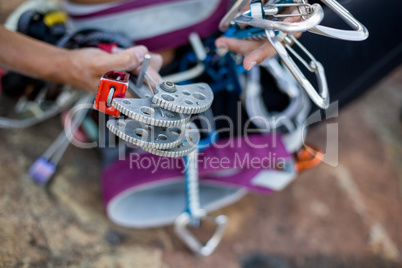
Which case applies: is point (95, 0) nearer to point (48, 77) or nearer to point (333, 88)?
point (48, 77)

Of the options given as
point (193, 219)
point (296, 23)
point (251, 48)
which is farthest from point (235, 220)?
point (296, 23)

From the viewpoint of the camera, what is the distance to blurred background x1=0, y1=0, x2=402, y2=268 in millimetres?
693

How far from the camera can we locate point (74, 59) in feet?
1.83

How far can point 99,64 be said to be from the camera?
525 millimetres

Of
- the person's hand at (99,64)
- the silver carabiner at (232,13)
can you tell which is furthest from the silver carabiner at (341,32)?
the person's hand at (99,64)

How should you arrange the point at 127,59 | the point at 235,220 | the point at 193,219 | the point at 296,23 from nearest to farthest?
the point at 296,23, the point at 127,59, the point at 193,219, the point at 235,220

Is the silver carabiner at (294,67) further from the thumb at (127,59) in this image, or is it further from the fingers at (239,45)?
the thumb at (127,59)

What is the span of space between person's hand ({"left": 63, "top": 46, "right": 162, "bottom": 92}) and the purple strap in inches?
8.0

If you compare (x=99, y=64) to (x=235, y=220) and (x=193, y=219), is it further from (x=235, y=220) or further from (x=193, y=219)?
(x=235, y=220)

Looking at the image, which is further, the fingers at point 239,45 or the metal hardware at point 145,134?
the fingers at point 239,45

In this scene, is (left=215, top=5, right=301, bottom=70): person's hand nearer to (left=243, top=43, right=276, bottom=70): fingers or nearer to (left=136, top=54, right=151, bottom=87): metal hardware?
(left=243, top=43, right=276, bottom=70): fingers

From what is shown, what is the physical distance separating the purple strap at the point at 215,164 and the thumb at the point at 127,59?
25 centimetres

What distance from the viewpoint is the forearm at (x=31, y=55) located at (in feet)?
1.90

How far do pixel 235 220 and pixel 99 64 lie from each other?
0.46 m
